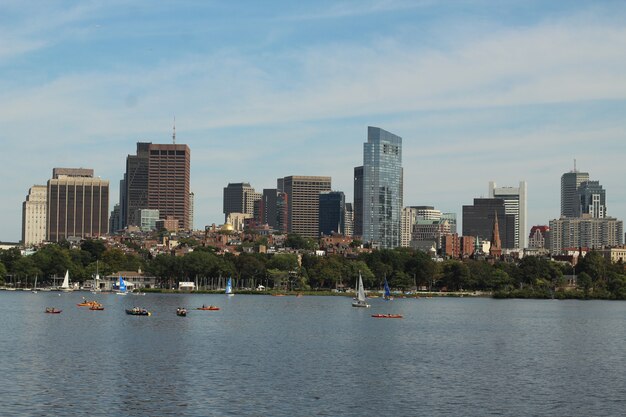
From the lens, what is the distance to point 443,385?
279 ft

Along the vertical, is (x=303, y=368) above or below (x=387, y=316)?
below

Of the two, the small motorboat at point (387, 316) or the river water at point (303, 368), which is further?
the small motorboat at point (387, 316)

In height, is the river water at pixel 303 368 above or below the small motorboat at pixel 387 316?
below

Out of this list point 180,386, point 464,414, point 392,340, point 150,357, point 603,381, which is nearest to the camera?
point 464,414

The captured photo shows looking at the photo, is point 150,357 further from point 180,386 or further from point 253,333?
point 253,333

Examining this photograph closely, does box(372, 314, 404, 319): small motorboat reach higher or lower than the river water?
higher

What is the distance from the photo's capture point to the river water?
2913 inches

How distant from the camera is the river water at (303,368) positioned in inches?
2913

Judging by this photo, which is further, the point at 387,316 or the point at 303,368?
the point at 387,316

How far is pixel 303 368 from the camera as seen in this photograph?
9362 centimetres

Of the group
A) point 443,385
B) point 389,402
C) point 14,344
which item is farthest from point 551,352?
point 14,344

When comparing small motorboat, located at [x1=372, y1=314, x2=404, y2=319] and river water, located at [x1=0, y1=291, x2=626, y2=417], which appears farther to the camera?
small motorboat, located at [x1=372, y1=314, x2=404, y2=319]

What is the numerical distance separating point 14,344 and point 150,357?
1970cm

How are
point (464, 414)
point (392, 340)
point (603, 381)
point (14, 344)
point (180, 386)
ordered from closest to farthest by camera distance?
point (464, 414), point (180, 386), point (603, 381), point (14, 344), point (392, 340)
